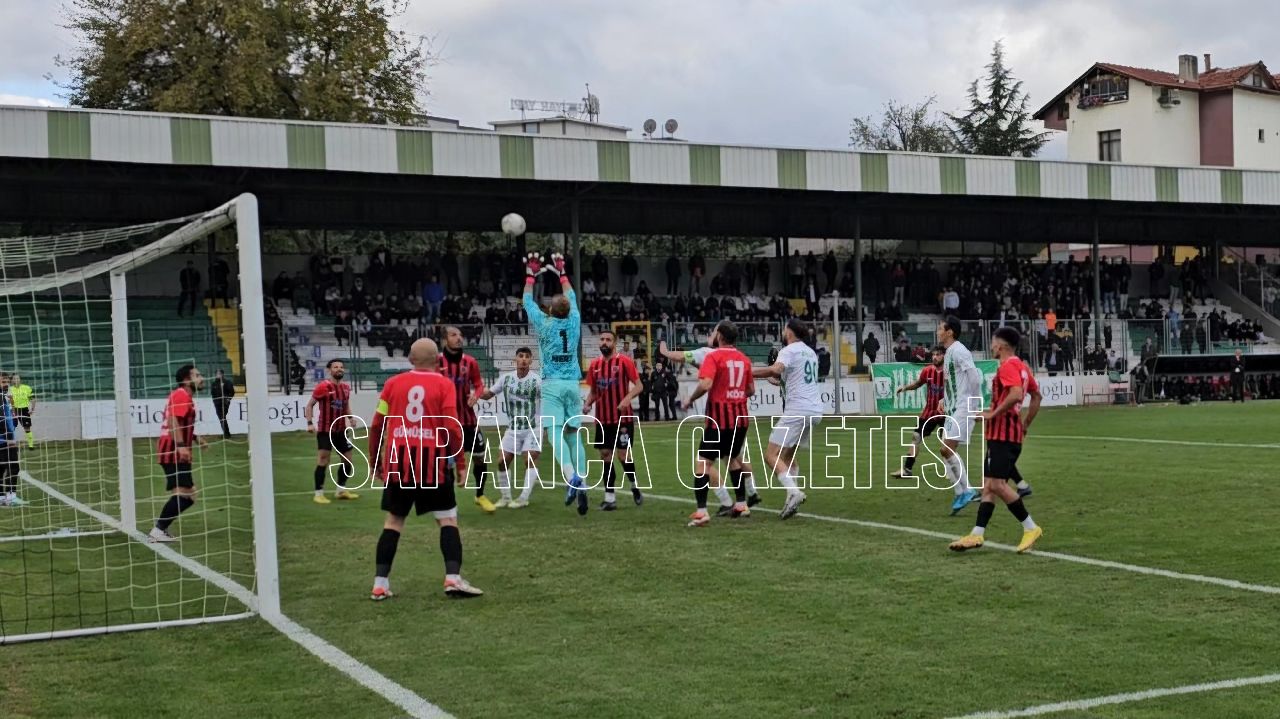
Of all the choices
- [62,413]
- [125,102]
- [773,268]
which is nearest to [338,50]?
[125,102]

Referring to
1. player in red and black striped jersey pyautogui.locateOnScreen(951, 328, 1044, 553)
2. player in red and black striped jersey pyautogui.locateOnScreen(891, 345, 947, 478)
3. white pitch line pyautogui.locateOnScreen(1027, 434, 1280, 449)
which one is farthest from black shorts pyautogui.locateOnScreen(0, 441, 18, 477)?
white pitch line pyautogui.locateOnScreen(1027, 434, 1280, 449)

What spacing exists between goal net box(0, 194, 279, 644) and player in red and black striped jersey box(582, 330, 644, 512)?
380cm

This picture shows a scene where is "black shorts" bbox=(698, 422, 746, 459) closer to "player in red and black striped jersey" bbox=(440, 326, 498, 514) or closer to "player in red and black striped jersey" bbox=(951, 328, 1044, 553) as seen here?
"player in red and black striped jersey" bbox=(440, 326, 498, 514)

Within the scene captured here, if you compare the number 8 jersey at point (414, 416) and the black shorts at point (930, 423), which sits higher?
the number 8 jersey at point (414, 416)

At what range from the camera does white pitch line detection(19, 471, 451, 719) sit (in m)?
6.50

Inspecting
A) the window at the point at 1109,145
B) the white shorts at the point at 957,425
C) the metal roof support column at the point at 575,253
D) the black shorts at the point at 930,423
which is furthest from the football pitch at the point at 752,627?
the window at the point at 1109,145

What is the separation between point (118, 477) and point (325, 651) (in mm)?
8384

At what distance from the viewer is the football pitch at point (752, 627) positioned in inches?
258

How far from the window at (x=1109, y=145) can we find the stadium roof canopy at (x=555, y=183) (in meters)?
21.9

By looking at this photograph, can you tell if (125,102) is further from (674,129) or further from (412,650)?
(412,650)

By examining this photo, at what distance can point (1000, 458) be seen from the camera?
35.9 ft

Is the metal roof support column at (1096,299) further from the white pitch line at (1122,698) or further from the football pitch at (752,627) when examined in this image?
the white pitch line at (1122,698)

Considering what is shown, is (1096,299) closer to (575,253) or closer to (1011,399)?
(575,253)

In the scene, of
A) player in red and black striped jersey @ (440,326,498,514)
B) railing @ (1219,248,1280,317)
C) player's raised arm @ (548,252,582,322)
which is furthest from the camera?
railing @ (1219,248,1280,317)
